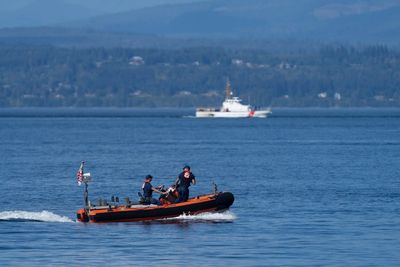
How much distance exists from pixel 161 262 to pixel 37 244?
19.5 ft

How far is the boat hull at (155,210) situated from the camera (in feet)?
165

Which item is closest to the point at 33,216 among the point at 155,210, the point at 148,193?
the point at 148,193

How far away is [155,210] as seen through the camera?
50.8 metres

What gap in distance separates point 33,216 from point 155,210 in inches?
201

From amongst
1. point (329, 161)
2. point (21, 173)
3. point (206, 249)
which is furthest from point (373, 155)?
point (206, 249)

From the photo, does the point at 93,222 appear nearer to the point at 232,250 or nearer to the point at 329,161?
the point at 232,250

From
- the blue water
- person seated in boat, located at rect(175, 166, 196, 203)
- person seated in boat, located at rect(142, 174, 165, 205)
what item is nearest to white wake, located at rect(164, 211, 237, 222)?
the blue water

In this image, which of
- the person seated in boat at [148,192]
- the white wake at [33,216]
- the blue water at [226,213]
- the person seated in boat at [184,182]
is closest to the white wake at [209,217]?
the blue water at [226,213]

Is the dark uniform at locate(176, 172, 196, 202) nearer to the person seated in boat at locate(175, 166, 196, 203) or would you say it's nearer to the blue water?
the person seated in boat at locate(175, 166, 196, 203)

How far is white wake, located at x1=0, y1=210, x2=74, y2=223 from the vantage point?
170 feet

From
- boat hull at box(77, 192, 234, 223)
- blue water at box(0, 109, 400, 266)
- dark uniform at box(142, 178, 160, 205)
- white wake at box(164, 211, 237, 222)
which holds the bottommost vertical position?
blue water at box(0, 109, 400, 266)

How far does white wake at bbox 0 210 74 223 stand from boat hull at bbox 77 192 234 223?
1.36 m

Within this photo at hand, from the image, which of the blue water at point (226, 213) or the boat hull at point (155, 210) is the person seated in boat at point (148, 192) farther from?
the blue water at point (226, 213)

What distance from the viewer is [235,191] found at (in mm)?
65750
